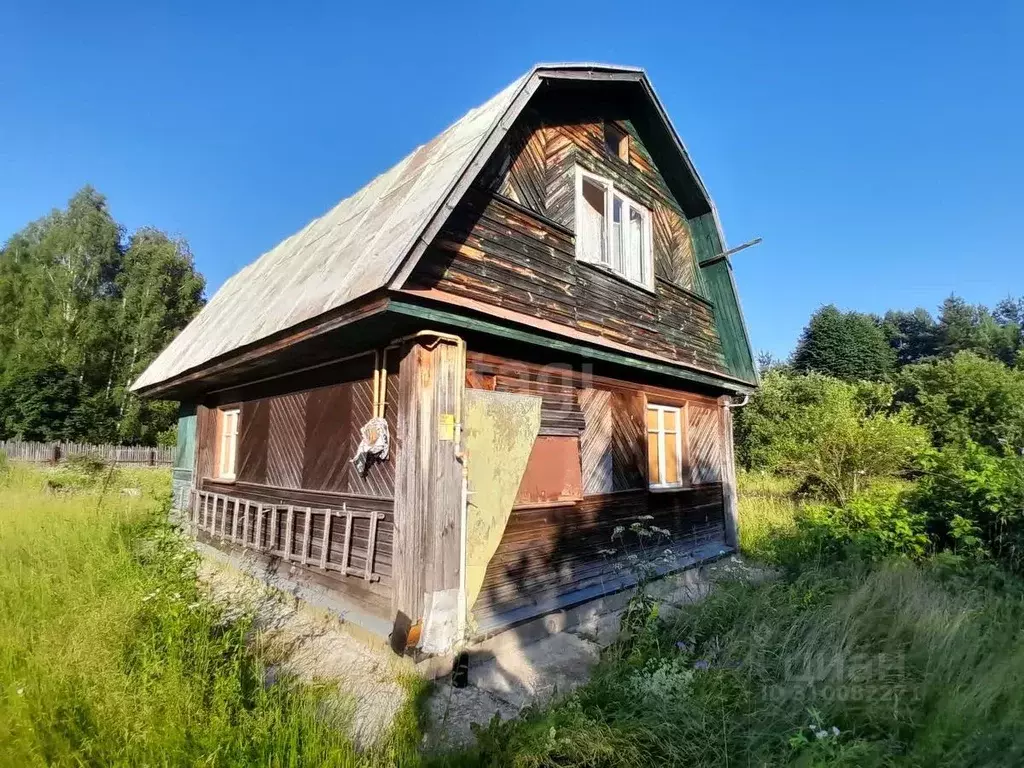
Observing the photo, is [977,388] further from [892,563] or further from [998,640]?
[998,640]

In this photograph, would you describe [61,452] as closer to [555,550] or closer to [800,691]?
[555,550]

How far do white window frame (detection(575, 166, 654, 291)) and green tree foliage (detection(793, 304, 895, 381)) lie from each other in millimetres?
28987

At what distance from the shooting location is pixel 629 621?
Result: 4.36 metres

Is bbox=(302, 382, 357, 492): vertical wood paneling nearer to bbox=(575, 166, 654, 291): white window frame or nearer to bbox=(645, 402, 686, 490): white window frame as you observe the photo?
bbox=(575, 166, 654, 291): white window frame

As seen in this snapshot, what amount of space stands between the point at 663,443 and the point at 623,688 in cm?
478

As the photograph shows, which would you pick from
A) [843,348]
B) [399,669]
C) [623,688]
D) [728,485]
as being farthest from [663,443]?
[843,348]

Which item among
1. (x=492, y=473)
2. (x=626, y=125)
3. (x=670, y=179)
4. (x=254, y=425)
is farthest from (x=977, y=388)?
(x=254, y=425)

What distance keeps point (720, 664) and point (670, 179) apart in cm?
718

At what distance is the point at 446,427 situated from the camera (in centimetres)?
451

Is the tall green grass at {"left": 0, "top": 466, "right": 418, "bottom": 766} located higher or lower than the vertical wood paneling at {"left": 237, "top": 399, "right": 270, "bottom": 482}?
lower

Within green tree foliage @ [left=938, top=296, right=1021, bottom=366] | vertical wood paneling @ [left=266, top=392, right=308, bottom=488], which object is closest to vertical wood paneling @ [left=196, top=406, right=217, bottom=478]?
vertical wood paneling @ [left=266, top=392, right=308, bottom=488]

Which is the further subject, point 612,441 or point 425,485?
point 612,441

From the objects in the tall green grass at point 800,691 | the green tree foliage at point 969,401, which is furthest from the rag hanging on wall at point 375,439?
the green tree foliage at point 969,401

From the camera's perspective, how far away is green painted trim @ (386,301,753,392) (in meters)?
4.25
